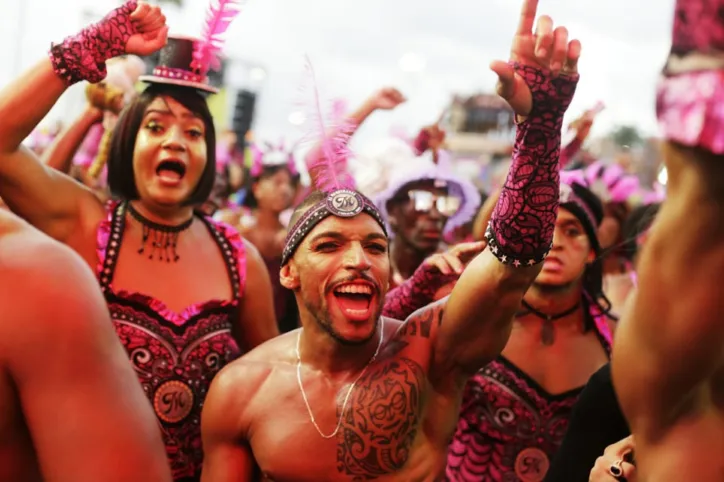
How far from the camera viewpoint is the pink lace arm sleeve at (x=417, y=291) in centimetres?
305

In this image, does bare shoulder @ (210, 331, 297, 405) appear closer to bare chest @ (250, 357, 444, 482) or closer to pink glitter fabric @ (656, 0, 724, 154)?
bare chest @ (250, 357, 444, 482)

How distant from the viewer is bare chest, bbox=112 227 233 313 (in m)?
3.31

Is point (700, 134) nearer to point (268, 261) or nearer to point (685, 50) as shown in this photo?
point (685, 50)

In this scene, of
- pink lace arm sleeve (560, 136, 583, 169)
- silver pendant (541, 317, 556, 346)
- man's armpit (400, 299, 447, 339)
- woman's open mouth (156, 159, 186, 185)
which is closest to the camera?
man's armpit (400, 299, 447, 339)

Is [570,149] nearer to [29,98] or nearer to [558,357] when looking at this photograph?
[558,357]

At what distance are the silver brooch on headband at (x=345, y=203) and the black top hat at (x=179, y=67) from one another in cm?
110

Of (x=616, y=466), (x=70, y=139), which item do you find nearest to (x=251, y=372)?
(x=616, y=466)

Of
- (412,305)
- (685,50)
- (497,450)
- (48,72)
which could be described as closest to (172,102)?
(48,72)

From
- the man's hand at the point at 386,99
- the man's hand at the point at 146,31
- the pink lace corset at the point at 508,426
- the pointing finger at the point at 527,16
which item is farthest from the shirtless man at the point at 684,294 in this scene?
the man's hand at the point at 386,99

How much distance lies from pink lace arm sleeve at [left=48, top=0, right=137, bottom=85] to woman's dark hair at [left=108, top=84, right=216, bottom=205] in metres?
0.59

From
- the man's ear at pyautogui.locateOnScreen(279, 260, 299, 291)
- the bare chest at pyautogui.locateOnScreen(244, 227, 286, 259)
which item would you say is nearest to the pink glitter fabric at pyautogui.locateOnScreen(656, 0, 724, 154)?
the man's ear at pyautogui.locateOnScreen(279, 260, 299, 291)

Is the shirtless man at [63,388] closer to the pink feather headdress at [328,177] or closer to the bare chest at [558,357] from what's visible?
the pink feather headdress at [328,177]

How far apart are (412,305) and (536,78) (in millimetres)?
1470

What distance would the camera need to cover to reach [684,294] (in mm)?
1227
